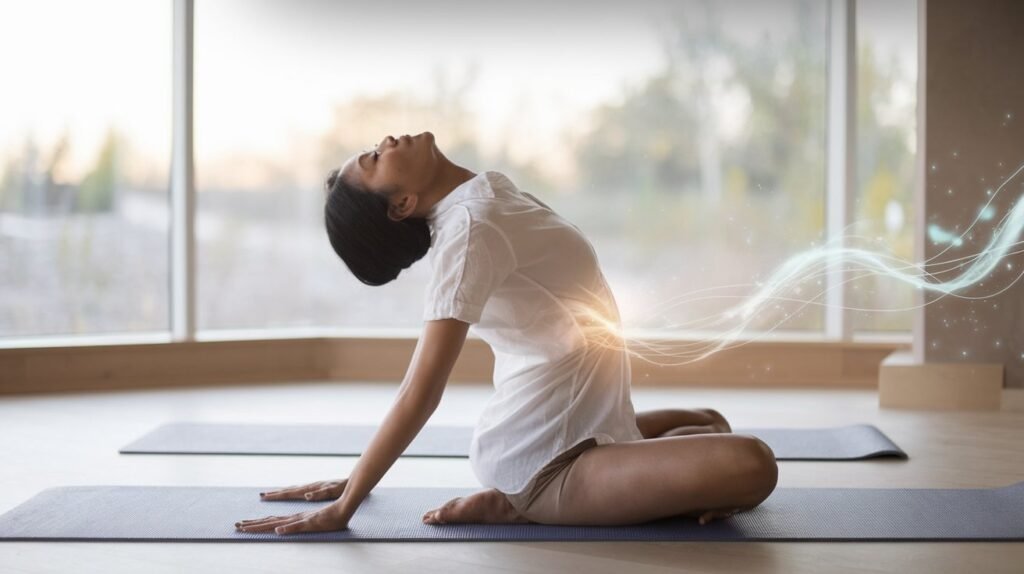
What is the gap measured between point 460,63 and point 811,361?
2.35m

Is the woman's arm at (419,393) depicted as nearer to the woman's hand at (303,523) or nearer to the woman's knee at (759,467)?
the woman's hand at (303,523)

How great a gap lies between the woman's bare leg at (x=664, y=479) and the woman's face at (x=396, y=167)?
2.21ft

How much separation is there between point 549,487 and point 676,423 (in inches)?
22.5

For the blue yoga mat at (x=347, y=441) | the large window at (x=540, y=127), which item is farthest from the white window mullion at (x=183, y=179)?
the blue yoga mat at (x=347, y=441)

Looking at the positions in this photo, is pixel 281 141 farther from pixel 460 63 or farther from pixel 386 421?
pixel 386 421

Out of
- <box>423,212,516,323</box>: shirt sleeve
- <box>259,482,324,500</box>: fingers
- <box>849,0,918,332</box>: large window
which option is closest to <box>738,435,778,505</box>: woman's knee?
<box>423,212,516,323</box>: shirt sleeve

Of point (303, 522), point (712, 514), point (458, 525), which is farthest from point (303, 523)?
point (712, 514)

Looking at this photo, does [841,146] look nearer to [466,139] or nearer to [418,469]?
[466,139]

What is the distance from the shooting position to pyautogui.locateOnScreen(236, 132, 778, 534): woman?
7.26 ft

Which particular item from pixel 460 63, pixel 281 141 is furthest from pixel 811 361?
pixel 281 141

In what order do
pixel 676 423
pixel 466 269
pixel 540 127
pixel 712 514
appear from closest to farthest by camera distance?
pixel 466 269
pixel 712 514
pixel 676 423
pixel 540 127

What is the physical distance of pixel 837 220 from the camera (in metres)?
5.45

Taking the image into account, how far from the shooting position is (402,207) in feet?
7.57

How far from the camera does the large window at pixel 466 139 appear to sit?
5305 mm
